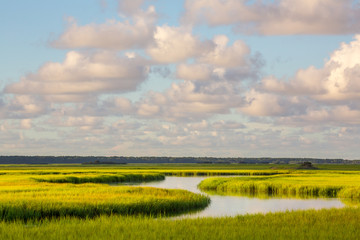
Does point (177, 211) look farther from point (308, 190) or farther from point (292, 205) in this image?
point (308, 190)

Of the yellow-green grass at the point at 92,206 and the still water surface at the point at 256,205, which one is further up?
the yellow-green grass at the point at 92,206

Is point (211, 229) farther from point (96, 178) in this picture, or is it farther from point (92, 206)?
point (96, 178)

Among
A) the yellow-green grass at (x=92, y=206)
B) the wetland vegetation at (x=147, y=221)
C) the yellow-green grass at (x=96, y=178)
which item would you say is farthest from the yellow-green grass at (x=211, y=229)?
Result: the yellow-green grass at (x=96, y=178)

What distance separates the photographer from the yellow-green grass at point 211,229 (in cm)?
1892

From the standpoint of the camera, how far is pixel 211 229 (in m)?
20.6

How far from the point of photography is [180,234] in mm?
19438

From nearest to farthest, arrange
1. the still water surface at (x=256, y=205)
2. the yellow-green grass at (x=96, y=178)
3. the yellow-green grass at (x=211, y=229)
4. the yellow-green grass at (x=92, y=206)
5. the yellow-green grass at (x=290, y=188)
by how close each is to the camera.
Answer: the yellow-green grass at (x=211, y=229)
the yellow-green grass at (x=92, y=206)
the still water surface at (x=256, y=205)
the yellow-green grass at (x=290, y=188)
the yellow-green grass at (x=96, y=178)

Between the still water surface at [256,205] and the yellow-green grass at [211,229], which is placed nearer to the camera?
the yellow-green grass at [211,229]

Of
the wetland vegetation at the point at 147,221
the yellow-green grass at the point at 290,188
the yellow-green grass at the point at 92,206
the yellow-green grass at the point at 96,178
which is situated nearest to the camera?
the wetland vegetation at the point at 147,221

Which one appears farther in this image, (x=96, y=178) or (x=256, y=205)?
(x=96, y=178)

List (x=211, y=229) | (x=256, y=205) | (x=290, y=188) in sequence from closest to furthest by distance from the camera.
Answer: (x=211, y=229) → (x=256, y=205) → (x=290, y=188)

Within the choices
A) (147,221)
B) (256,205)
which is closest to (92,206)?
(147,221)

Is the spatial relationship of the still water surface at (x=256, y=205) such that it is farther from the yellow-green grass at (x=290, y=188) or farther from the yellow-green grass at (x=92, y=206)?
the yellow-green grass at (x=290, y=188)

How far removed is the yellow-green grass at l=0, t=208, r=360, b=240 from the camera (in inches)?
745
